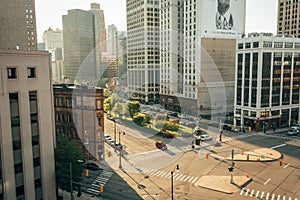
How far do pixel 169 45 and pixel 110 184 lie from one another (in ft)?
191

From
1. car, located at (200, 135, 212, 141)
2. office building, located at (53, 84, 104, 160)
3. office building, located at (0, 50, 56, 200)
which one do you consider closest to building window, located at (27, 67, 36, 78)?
office building, located at (0, 50, 56, 200)

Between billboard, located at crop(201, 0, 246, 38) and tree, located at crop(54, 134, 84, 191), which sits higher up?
billboard, located at crop(201, 0, 246, 38)

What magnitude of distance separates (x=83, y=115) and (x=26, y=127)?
16.1m

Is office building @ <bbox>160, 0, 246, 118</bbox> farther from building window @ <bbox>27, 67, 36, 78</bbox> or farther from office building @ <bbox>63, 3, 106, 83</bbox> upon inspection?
office building @ <bbox>63, 3, 106, 83</bbox>

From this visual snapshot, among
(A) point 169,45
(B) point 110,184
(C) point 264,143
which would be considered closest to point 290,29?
(A) point 169,45

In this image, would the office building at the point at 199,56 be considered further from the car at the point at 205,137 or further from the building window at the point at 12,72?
the building window at the point at 12,72

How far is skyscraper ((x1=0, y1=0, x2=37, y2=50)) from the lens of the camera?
45938mm

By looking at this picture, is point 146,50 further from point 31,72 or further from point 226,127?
point 31,72

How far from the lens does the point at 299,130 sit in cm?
5691

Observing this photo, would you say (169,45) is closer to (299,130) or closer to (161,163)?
(299,130)

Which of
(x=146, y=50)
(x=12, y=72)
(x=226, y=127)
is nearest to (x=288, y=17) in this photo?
(x=146, y=50)

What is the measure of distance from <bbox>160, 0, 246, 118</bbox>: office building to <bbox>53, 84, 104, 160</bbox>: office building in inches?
1545

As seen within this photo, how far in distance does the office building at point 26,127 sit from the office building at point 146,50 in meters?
67.5

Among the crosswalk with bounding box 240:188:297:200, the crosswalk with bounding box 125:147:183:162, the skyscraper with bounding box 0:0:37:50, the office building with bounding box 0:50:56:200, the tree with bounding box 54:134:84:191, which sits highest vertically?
the skyscraper with bounding box 0:0:37:50
